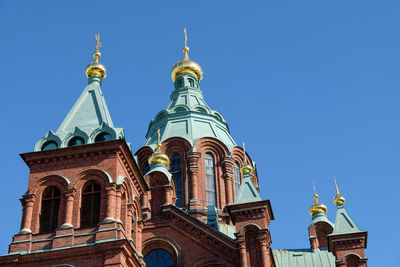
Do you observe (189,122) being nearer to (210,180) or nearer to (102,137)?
(210,180)

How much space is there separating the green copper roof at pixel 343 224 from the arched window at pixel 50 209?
11.4 metres

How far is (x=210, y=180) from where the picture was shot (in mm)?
35469

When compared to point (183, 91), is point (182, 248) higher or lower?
lower

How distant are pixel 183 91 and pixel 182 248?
53.5 feet

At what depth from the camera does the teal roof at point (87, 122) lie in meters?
24.5

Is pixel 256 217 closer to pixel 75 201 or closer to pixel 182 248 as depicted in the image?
pixel 182 248

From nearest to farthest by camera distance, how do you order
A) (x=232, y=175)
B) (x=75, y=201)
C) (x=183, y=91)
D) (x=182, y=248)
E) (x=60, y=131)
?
(x=75, y=201) < (x=60, y=131) < (x=182, y=248) < (x=232, y=175) < (x=183, y=91)

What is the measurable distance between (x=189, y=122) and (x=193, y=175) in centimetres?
397

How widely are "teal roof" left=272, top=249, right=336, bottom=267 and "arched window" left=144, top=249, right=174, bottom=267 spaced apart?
582 centimetres

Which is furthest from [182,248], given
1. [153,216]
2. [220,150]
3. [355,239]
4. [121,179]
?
[220,150]

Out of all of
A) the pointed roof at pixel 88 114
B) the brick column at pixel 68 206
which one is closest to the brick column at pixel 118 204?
the brick column at pixel 68 206

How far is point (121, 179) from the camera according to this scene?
931 inches

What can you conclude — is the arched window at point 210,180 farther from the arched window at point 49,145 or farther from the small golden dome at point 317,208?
the arched window at point 49,145

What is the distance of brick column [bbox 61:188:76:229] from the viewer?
22.5 metres
